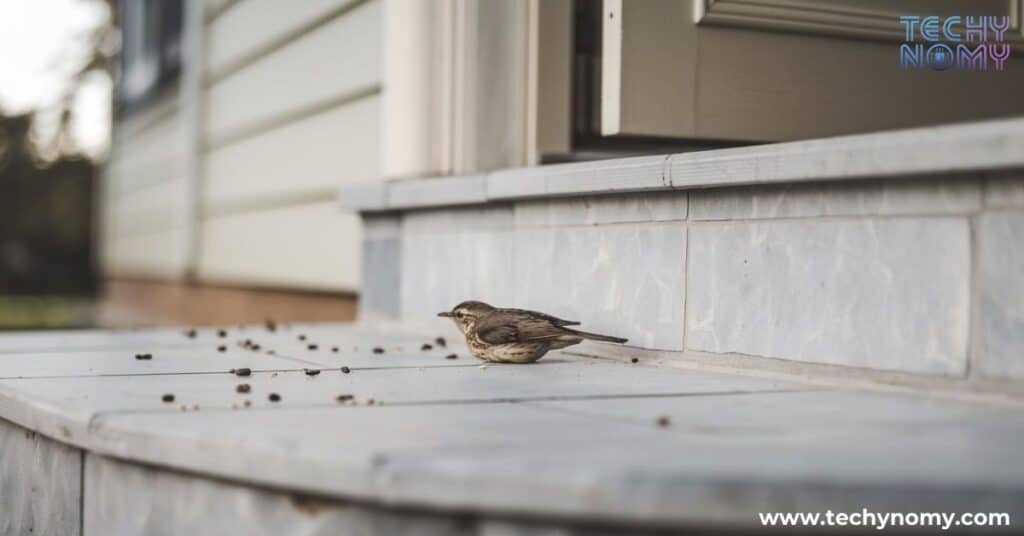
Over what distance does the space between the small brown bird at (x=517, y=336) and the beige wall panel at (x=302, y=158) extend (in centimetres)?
253

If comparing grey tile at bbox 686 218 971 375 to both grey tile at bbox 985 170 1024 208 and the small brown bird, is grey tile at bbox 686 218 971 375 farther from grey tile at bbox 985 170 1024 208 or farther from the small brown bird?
the small brown bird

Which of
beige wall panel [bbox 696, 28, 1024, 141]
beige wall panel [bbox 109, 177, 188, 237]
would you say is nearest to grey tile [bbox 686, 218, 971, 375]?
beige wall panel [bbox 696, 28, 1024, 141]

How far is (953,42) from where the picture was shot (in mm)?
3916

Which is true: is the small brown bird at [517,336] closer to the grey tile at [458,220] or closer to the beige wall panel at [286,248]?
the grey tile at [458,220]

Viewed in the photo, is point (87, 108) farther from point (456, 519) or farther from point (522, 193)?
point (456, 519)

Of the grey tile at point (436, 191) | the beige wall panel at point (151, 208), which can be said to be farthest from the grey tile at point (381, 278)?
the beige wall panel at point (151, 208)

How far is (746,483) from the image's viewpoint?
1.60 m

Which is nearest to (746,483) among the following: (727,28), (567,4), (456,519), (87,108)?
(456,519)

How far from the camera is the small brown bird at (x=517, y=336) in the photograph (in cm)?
338

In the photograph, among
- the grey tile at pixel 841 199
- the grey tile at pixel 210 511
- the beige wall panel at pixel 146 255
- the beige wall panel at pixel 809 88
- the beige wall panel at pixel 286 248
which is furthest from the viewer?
the beige wall panel at pixel 146 255

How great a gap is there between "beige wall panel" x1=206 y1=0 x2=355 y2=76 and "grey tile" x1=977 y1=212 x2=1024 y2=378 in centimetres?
436

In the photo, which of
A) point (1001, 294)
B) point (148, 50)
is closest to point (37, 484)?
point (1001, 294)

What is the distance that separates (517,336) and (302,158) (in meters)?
3.94

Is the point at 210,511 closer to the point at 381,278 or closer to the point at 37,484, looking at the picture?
the point at 37,484
